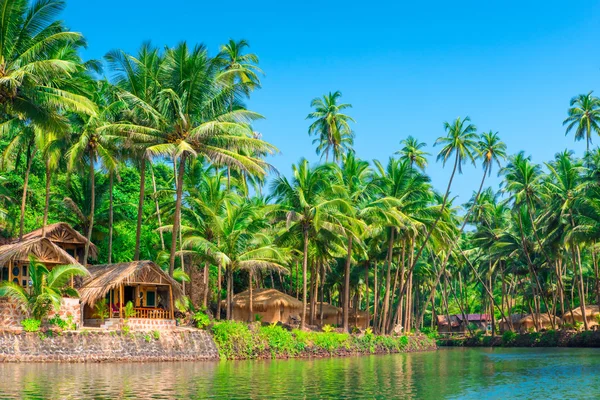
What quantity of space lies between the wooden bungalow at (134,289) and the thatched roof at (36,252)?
1303mm

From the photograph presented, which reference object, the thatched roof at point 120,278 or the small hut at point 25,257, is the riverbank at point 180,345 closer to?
the thatched roof at point 120,278

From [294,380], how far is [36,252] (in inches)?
530

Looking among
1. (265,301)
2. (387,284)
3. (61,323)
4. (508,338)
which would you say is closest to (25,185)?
(61,323)

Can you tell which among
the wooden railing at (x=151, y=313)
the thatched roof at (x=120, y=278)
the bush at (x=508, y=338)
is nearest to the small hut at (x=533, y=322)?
the bush at (x=508, y=338)

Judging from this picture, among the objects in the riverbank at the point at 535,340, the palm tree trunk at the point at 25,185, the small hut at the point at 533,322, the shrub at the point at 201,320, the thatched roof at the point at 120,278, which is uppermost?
the palm tree trunk at the point at 25,185

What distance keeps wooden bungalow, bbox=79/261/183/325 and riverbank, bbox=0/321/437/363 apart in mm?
1976

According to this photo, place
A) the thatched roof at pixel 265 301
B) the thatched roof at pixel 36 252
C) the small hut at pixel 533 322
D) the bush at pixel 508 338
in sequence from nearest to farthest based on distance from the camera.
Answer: the thatched roof at pixel 36 252 → the thatched roof at pixel 265 301 → the bush at pixel 508 338 → the small hut at pixel 533 322

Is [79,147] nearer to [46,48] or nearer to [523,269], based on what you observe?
[46,48]

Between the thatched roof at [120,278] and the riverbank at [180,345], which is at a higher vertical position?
A: the thatched roof at [120,278]

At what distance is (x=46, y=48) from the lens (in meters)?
20.8

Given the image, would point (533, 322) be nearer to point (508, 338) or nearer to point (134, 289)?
point (508, 338)

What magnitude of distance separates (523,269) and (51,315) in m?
40.1

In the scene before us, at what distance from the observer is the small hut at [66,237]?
3391cm

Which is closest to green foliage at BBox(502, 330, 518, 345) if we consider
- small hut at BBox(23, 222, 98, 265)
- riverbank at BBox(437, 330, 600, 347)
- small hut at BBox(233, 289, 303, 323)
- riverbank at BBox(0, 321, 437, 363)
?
riverbank at BBox(437, 330, 600, 347)
